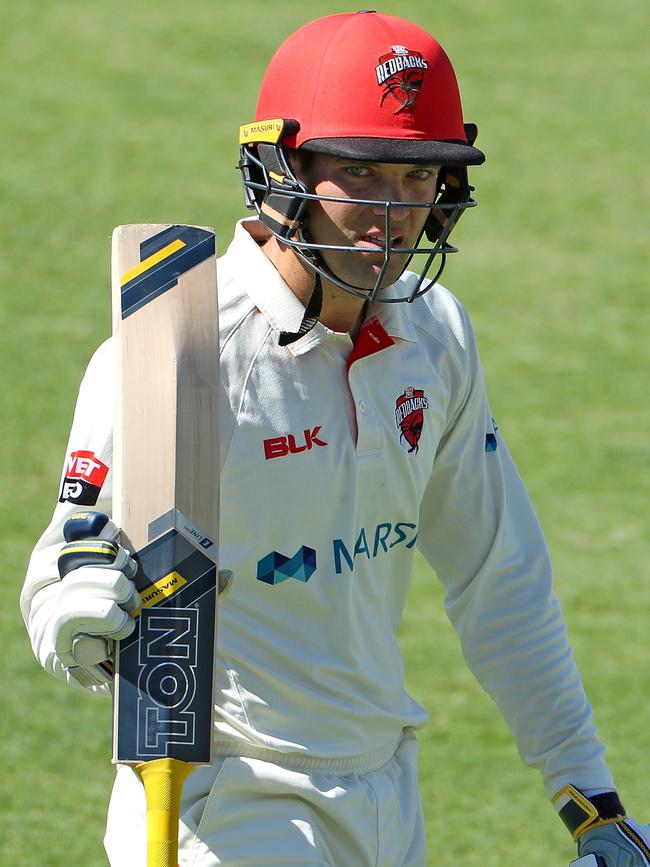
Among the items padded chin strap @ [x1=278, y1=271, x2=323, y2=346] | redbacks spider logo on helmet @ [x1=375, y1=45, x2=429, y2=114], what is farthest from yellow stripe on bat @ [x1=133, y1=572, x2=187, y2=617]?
redbacks spider logo on helmet @ [x1=375, y1=45, x2=429, y2=114]

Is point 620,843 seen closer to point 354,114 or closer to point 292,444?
point 292,444

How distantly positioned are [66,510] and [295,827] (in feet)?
2.45

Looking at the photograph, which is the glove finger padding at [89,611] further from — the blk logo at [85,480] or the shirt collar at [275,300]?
the shirt collar at [275,300]

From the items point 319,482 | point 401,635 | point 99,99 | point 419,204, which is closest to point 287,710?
point 319,482

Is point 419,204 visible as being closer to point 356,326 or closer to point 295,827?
point 356,326

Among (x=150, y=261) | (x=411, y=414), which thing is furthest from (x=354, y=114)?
(x=411, y=414)

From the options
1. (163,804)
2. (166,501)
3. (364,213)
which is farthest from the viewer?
(364,213)

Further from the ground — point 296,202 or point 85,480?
point 296,202

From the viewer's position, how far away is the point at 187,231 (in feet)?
9.21

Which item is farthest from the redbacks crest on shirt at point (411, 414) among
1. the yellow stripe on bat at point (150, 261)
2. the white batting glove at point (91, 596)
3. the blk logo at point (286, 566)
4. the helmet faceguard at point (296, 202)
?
the white batting glove at point (91, 596)

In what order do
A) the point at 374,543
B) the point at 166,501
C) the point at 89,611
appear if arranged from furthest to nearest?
the point at 374,543, the point at 166,501, the point at 89,611

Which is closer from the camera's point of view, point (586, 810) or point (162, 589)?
point (162, 589)

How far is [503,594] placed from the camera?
324 cm

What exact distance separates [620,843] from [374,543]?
0.80 meters
